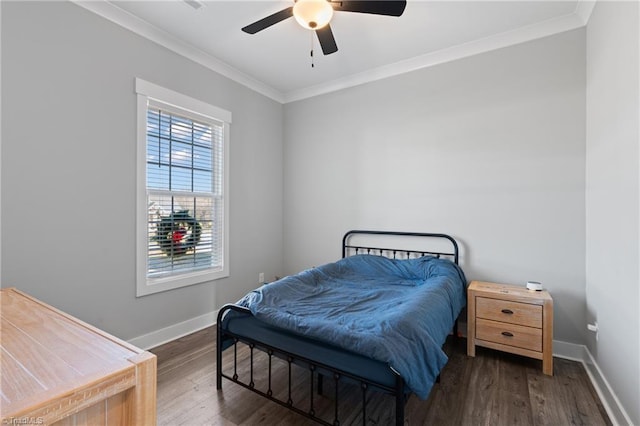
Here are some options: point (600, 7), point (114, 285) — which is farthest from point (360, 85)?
point (114, 285)

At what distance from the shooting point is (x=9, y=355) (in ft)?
2.97

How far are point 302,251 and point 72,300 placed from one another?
2433mm

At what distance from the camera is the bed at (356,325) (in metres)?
1.40

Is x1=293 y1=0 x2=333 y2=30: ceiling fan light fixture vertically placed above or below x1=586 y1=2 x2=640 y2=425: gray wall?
above

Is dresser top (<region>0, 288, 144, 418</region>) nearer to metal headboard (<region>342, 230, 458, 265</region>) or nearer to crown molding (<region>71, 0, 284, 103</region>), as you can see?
crown molding (<region>71, 0, 284, 103</region>)

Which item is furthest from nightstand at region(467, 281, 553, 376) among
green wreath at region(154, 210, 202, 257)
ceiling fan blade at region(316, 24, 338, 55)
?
green wreath at region(154, 210, 202, 257)

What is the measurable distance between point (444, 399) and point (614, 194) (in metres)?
1.70

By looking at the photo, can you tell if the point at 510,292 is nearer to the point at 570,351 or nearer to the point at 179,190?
the point at 570,351

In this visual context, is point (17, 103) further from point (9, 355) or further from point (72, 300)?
point (9, 355)

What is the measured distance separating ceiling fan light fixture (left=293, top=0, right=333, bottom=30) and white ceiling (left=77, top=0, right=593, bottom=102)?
0.60 meters

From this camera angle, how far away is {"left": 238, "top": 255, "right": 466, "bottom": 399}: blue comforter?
1.42 m

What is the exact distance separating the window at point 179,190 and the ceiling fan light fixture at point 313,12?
158 centimetres

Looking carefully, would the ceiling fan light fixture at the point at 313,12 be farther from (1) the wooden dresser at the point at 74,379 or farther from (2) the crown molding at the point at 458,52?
(1) the wooden dresser at the point at 74,379

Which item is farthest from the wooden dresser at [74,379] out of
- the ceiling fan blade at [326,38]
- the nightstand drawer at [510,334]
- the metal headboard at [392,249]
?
the metal headboard at [392,249]
